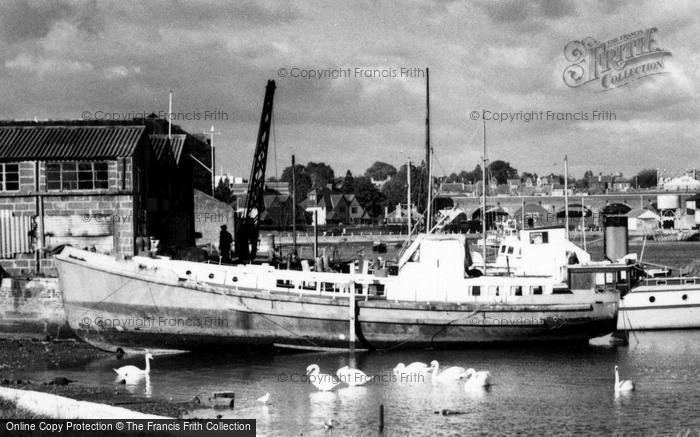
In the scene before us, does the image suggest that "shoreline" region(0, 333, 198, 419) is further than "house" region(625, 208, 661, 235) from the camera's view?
No

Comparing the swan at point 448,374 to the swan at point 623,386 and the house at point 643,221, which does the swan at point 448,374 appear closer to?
the swan at point 623,386

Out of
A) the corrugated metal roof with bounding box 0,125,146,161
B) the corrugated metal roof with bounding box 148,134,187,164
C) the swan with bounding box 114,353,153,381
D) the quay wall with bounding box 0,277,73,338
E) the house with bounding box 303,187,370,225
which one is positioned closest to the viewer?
the swan with bounding box 114,353,153,381

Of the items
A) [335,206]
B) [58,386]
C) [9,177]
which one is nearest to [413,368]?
[58,386]

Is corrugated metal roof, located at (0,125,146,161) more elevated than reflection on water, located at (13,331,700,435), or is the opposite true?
corrugated metal roof, located at (0,125,146,161)

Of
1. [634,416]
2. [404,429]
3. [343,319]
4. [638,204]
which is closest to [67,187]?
[343,319]

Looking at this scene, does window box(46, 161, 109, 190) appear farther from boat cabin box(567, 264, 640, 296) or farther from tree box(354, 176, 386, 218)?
tree box(354, 176, 386, 218)

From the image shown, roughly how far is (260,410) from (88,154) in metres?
20.9

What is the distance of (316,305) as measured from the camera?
38.8 metres

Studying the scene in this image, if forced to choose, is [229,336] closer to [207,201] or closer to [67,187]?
[67,187]

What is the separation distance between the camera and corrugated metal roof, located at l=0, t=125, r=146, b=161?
45.4 metres

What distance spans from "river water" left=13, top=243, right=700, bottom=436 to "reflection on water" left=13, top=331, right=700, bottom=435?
0.11 ft

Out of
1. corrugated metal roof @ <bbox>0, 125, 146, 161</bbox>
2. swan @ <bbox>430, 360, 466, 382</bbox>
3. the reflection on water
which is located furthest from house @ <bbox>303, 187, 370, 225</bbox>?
swan @ <bbox>430, 360, 466, 382</bbox>

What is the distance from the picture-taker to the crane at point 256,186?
58469mm

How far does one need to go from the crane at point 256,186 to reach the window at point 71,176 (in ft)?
45.1
